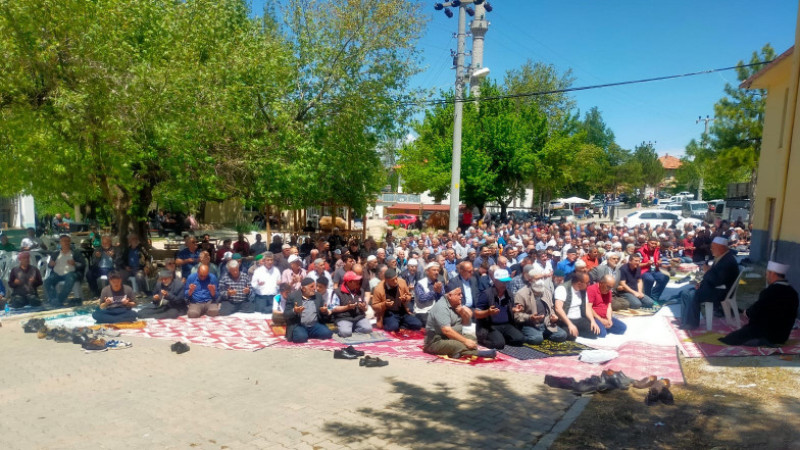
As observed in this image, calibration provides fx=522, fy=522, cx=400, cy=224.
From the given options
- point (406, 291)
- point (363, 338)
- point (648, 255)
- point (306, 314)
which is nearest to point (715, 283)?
point (648, 255)

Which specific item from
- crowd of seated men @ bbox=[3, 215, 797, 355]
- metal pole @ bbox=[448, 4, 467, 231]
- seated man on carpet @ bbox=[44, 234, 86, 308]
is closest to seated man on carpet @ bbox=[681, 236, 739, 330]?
crowd of seated men @ bbox=[3, 215, 797, 355]

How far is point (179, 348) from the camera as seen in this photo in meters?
7.79

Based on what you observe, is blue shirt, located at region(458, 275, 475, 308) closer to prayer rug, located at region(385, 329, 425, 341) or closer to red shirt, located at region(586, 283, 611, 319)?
prayer rug, located at region(385, 329, 425, 341)

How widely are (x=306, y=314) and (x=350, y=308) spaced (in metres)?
0.76

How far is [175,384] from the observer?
6.48 meters

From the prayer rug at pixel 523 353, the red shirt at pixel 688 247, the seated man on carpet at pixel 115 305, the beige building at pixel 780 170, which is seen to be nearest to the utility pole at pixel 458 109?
the red shirt at pixel 688 247

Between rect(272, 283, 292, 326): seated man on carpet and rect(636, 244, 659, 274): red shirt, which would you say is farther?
rect(636, 244, 659, 274): red shirt

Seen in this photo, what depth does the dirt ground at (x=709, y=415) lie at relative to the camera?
475cm

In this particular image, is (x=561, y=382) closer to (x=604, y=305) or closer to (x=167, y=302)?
(x=604, y=305)

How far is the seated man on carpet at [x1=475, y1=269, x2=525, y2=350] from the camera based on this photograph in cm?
786

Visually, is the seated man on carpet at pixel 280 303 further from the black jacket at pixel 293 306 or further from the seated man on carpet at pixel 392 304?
the seated man on carpet at pixel 392 304

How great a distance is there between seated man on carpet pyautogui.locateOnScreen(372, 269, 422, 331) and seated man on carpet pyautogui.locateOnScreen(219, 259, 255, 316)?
287 centimetres

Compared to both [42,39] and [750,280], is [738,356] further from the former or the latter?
[42,39]

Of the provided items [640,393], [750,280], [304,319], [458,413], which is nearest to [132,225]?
[304,319]
